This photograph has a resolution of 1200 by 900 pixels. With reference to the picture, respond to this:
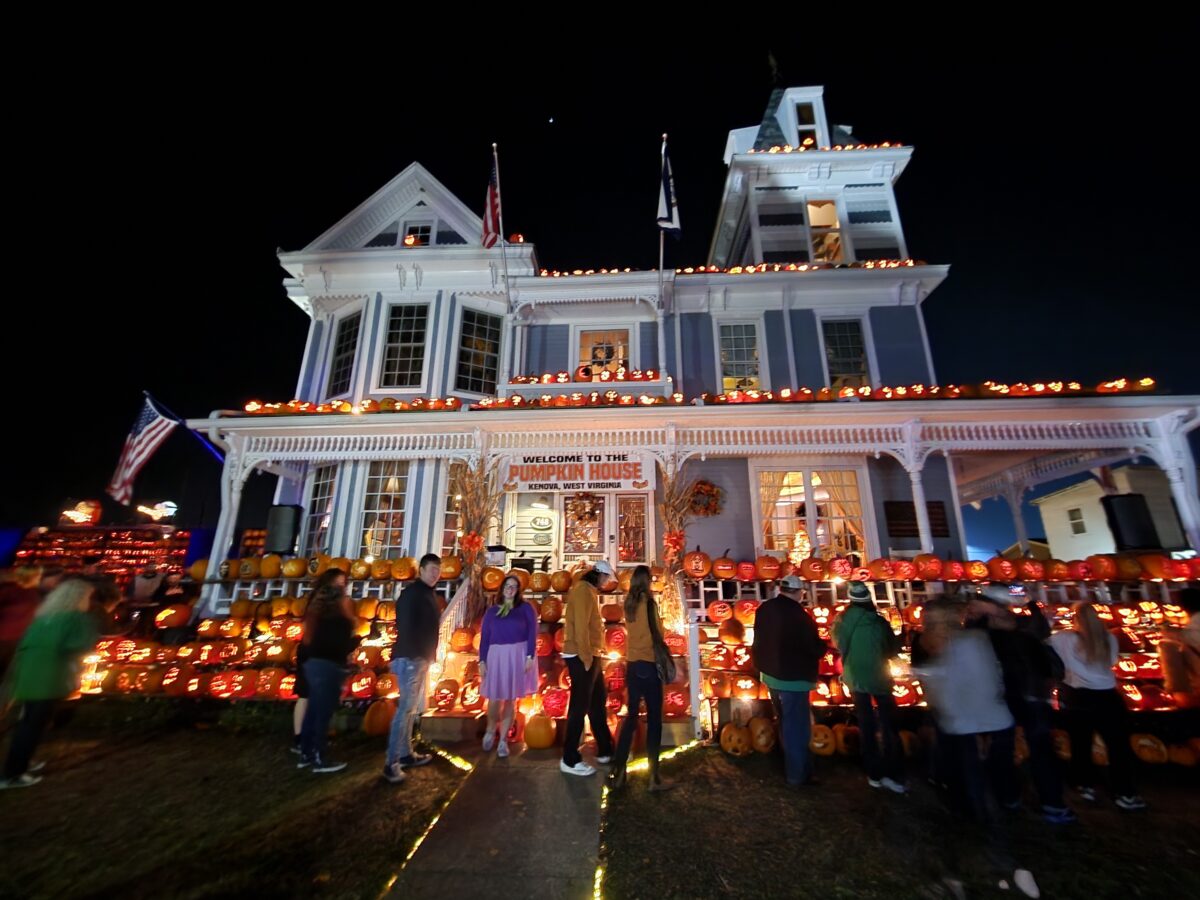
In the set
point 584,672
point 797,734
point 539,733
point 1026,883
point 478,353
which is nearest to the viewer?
point 1026,883

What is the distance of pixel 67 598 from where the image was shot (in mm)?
4867

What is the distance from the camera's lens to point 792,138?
644 inches

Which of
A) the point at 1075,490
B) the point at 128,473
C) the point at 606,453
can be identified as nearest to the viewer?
the point at 606,453

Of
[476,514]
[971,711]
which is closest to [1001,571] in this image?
[971,711]

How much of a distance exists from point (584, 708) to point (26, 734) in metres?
5.24

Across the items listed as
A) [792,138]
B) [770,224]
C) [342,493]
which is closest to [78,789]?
[342,493]

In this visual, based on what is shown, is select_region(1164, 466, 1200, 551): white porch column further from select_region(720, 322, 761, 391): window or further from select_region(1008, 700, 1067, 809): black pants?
select_region(720, 322, 761, 391): window

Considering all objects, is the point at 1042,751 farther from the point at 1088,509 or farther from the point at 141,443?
the point at 1088,509

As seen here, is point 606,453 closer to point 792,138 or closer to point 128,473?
point 128,473

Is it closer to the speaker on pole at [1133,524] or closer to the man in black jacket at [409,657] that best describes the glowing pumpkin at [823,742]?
the man in black jacket at [409,657]

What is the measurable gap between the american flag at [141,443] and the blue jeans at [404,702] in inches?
410

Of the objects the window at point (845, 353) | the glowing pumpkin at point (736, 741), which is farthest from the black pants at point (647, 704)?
the window at point (845, 353)

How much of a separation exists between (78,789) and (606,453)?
7.86 meters

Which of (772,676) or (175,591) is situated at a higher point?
(175,591)
